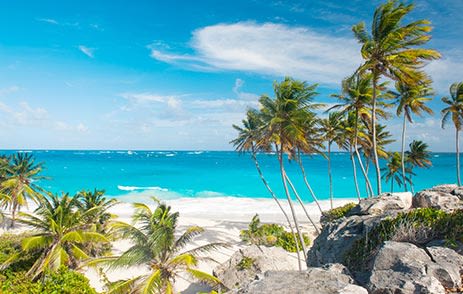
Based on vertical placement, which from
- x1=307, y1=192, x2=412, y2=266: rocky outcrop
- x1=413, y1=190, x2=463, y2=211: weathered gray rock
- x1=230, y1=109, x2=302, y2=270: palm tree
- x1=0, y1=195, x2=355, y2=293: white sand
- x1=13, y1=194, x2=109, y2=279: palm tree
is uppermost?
x1=230, y1=109, x2=302, y2=270: palm tree

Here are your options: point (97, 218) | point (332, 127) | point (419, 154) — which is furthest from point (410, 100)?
point (97, 218)

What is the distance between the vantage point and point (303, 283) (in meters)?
6.16

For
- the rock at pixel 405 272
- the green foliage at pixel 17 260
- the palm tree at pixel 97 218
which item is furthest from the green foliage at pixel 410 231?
the palm tree at pixel 97 218

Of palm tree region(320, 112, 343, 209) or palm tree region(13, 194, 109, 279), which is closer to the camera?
palm tree region(13, 194, 109, 279)

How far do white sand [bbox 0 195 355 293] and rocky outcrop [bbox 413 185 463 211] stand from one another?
939 cm

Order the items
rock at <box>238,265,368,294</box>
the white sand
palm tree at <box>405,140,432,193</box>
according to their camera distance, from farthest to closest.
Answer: palm tree at <box>405,140,432,193</box>, the white sand, rock at <box>238,265,368,294</box>

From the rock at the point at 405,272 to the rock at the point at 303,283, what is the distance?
74 centimetres

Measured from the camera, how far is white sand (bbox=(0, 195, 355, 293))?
1841 cm

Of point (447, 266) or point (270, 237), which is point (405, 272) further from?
point (270, 237)

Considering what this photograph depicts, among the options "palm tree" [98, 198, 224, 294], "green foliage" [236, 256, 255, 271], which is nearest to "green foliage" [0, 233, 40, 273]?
"palm tree" [98, 198, 224, 294]

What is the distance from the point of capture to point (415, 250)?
23.9 ft

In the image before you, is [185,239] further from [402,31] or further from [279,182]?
[279,182]

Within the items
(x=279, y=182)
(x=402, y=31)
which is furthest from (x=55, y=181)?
(x=402, y=31)

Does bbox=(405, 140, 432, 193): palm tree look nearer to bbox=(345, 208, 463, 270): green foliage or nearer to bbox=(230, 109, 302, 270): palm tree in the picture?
bbox=(230, 109, 302, 270): palm tree
